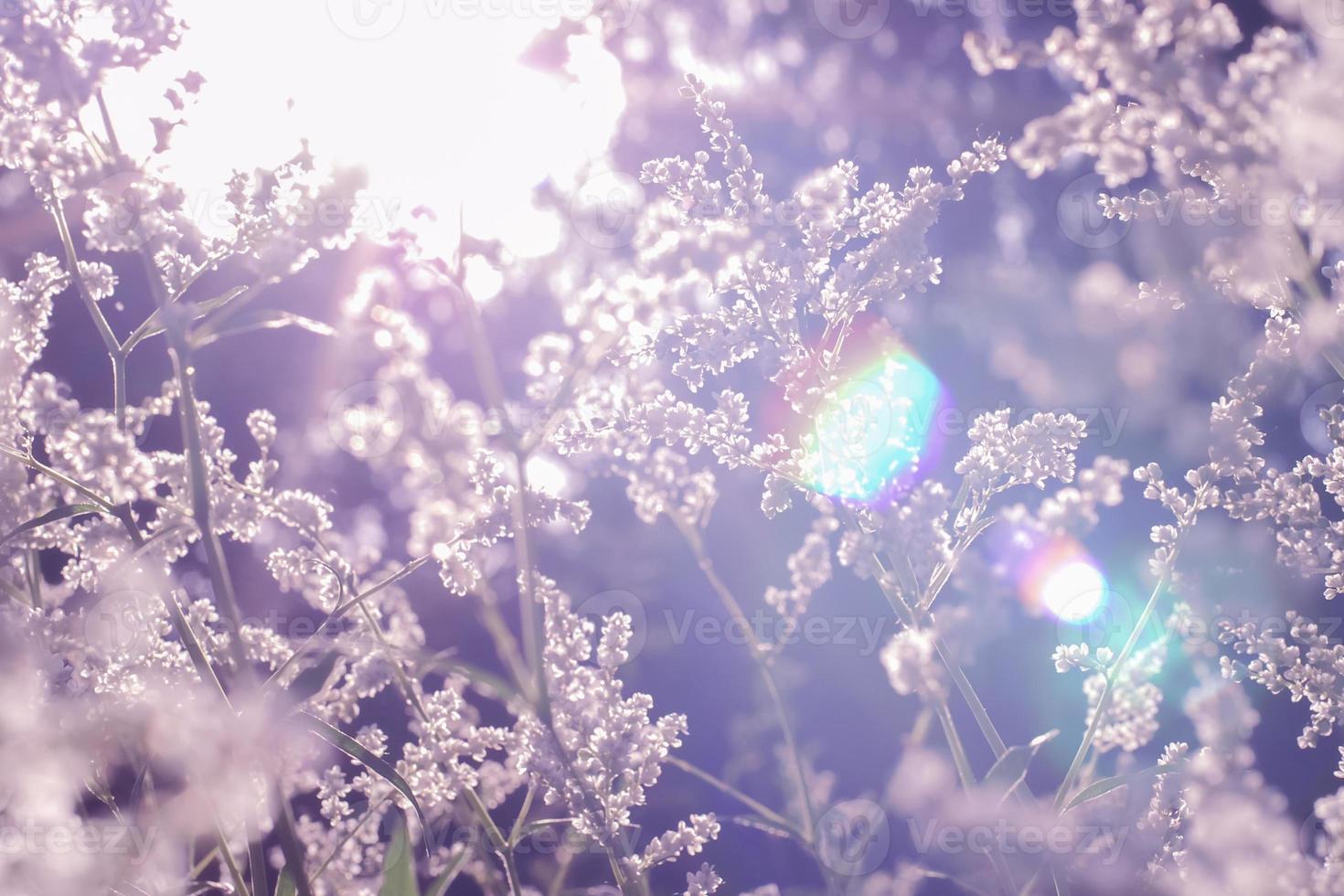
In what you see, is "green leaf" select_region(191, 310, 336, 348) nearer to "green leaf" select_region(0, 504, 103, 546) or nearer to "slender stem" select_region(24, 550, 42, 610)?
"green leaf" select_region(0, 504, 103, 546)

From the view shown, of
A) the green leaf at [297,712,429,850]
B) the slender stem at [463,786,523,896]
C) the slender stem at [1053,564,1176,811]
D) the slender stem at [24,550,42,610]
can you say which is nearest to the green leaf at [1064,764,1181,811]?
the slender stem at [1053,564,1176,811]

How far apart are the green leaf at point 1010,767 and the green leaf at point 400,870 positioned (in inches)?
26.7

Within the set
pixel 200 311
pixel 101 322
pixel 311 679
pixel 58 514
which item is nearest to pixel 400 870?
pixel 311 679

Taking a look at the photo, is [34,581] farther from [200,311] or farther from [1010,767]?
[1010,767]

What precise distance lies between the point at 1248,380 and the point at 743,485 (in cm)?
179

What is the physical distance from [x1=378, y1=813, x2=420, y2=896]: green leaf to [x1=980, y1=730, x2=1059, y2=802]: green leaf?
679 mm

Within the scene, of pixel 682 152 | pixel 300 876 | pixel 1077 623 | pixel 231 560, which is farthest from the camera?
pixel 682 152

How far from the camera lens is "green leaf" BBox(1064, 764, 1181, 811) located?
106 centimetres

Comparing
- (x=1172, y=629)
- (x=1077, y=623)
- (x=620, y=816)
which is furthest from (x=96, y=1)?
(x=1172, y=629)

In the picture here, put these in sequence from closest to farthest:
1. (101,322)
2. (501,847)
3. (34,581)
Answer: (501,847)
(101,322)
(34,581)

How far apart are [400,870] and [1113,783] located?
0.86 m

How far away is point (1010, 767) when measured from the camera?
1.00 metres

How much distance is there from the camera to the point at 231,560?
251 centimetres

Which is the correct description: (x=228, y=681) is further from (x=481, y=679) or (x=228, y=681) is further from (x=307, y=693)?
(x=481, y=679)
